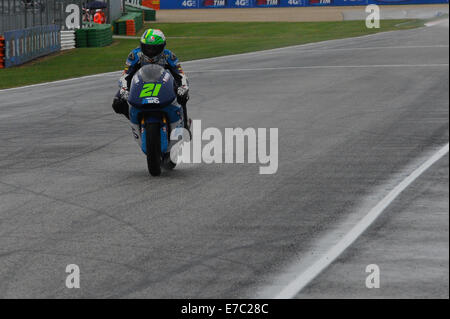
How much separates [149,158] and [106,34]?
32532 millimetres

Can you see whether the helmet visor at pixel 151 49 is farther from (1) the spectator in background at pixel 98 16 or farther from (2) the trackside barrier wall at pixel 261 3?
(2) the trackside barrier wall at pixel 261 3

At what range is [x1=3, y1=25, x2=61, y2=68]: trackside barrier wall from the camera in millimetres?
31219

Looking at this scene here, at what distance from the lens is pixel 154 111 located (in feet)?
36.4

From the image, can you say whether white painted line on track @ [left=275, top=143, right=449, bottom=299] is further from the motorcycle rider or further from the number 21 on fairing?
the number 21 on fairing

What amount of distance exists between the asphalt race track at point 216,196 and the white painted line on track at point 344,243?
0.31 ft

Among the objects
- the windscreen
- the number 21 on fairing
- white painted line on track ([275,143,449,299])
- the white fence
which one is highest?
the windscreen

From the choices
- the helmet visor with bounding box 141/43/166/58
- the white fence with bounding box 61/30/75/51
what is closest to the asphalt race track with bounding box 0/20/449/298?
the helmet visor with bounding box 141/43/166/58

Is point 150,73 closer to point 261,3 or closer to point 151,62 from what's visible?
point 151,62

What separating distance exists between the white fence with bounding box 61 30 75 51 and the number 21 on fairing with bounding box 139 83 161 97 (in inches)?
1117

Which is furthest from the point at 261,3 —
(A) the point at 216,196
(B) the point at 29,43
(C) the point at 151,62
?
(A) the point at 216,196

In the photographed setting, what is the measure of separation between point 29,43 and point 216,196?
970 inches

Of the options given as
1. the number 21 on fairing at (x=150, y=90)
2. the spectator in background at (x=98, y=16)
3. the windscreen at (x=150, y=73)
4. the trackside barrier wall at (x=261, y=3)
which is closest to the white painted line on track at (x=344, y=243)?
the number 21 on fairing at (x=150, y=90)

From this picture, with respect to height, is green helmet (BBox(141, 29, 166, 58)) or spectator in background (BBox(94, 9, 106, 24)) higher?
green helmet (BBox(141, 29, 166, 58))
